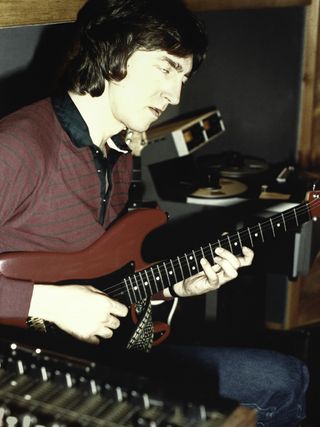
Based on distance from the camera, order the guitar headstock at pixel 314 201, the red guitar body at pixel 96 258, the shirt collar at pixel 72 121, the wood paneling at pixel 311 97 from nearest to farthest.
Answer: the red guitar body at pixel 96 258 < the shirt collar at pixel 72 121 < the guitar headstock at pixel 314 201 < the wood paneling at pixel 311 97

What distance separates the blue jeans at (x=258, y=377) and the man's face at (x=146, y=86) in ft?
2.20

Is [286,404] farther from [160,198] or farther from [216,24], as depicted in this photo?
[216,24]

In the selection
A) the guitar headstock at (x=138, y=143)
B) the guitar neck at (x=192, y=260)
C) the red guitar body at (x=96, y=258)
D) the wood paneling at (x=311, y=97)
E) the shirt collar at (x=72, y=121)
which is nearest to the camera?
the red guitar body at (x=96, y=258)

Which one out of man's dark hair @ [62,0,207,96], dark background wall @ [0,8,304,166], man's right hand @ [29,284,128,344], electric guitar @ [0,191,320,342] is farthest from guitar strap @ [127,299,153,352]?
dark background wall @ [0,8,304,166]

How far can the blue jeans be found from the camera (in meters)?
1.78

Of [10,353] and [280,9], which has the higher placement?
[280,9]

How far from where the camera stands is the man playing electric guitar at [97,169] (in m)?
1.60

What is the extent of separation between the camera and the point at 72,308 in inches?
62.6

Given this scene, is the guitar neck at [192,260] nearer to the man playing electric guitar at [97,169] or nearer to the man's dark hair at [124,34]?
the man playing electric guitar at [97,169]

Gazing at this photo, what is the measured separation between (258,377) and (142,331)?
0.36 metres

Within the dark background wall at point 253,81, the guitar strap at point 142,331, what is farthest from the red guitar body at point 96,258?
the dark background wall at point 253,81

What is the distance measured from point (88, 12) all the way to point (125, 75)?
0.69 feet

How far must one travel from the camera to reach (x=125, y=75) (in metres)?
1.79

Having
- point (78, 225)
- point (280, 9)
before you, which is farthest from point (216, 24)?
point (78, 225)
